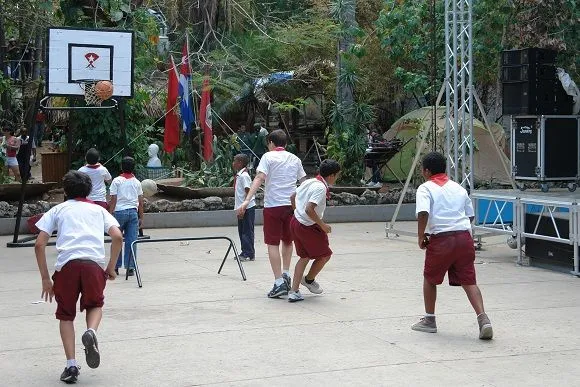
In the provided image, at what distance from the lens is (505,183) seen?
2225cm

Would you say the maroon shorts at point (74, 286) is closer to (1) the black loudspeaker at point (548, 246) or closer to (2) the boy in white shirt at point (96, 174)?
(2) the boy in white shirt at point (96, 174)

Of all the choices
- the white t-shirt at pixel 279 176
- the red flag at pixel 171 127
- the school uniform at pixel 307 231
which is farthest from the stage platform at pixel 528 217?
the red flag at pixel 171 127

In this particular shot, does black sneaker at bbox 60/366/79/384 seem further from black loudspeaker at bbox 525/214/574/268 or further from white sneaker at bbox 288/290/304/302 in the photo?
black loudspeaker at bbox 525/214/574/268

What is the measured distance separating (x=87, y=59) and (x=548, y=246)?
27.8 feet

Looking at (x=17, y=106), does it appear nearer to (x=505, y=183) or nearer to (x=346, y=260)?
(x=505, y=183)

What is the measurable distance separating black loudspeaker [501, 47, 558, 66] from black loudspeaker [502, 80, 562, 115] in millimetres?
335

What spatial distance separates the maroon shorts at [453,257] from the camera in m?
8.28

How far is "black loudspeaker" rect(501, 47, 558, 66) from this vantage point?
1622 centimetres

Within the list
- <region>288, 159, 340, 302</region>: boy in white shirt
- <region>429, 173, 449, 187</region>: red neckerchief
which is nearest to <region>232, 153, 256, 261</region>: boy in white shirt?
<region>288, 159, 340, 302</region>: boy in white shirt

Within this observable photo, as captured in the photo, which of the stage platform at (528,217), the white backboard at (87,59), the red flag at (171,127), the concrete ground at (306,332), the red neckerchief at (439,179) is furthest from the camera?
the red flag at (171,127)

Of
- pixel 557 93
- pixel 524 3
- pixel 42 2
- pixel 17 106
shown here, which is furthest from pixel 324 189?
pixel 17 106

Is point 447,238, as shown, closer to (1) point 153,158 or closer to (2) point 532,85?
(2) point 532,85

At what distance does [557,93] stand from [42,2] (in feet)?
32.9

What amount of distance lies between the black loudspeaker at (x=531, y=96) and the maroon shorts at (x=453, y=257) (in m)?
8.67
